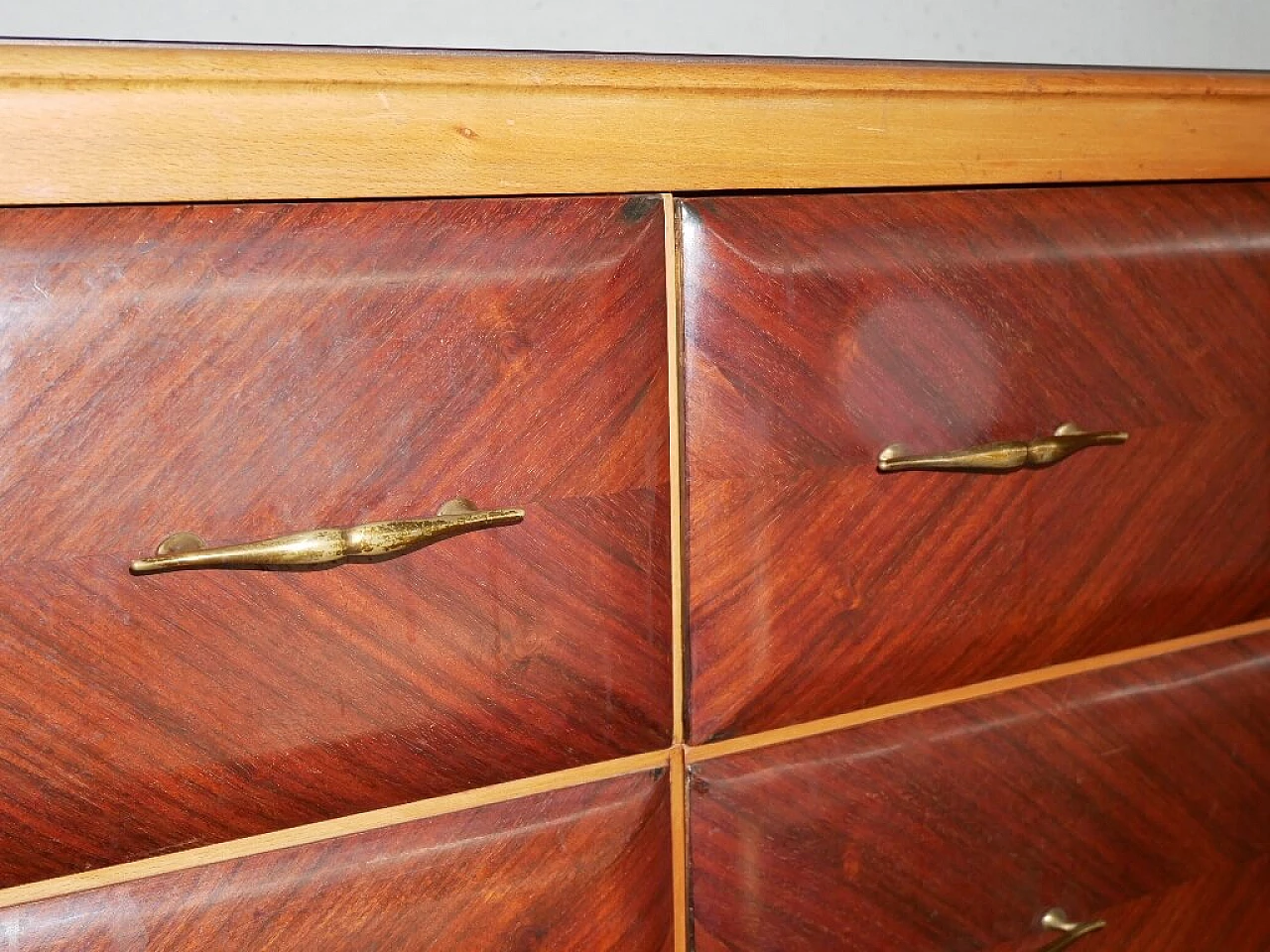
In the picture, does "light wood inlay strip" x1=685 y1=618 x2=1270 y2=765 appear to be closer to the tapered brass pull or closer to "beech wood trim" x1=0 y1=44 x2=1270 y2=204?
the tapered brass pull

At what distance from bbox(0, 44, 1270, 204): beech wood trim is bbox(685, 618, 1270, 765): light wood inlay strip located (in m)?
0.22

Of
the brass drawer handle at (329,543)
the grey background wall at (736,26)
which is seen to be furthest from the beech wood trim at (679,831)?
the grey background wall at (736,26)

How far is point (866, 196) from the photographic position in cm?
47

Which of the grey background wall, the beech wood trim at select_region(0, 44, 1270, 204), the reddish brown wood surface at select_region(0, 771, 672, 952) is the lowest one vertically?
the reddish brown wood surface at select_region(0, 771, 672, 952)

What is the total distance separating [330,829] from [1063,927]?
341 mm

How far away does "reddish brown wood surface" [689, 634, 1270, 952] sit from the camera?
19.1 inches

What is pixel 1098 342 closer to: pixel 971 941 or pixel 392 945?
pixel 971 941

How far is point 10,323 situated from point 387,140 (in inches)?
5.0

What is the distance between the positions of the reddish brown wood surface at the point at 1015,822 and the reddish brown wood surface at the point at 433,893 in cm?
3

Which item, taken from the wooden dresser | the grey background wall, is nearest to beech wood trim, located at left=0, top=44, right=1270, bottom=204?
the wooden dresser

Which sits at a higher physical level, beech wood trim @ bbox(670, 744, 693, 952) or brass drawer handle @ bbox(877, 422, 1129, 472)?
brass drawer handle @ bbox(877, 422, 1129, 472)

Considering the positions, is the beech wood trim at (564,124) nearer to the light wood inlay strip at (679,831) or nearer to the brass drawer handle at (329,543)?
the brass drawer handle at (329,543)

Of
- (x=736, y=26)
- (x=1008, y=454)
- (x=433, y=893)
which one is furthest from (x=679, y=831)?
(x=736, y=26)

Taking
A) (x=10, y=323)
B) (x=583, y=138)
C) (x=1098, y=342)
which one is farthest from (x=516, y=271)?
(x=1098, y=342)
